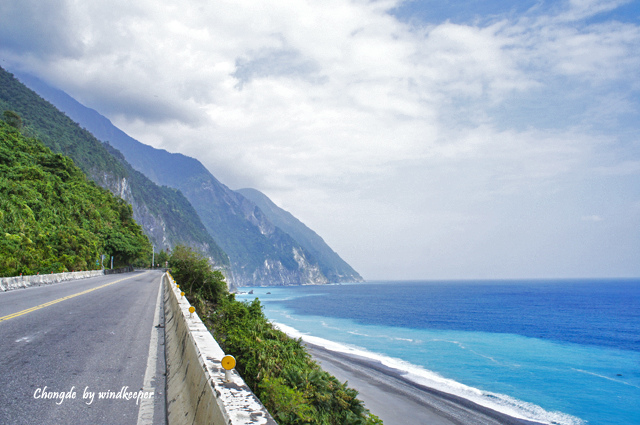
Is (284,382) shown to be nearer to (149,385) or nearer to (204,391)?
(149,385)

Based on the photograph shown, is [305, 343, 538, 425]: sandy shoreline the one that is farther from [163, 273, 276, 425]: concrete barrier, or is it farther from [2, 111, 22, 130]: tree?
[2, 111, 22, 130]: tree

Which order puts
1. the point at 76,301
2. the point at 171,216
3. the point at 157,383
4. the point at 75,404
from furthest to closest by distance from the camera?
the point at 171,216
the point at 76,301
the point at 157,383
the point at 75,404

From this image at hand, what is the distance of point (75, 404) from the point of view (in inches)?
184

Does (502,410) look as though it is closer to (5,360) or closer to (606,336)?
(5,360)

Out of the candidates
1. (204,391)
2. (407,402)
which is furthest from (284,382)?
(407,402)

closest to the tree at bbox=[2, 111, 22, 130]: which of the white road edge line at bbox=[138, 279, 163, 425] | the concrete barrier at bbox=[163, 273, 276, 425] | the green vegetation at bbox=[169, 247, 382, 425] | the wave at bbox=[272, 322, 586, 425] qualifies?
the wave at bbox=[272, 322, 586, 425]

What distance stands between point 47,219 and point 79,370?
42.7 metres

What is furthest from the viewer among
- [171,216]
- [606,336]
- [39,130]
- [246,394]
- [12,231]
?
[171,216]

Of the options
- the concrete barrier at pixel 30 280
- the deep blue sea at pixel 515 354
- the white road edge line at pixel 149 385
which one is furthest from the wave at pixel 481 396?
the concrete barrier at pixel 30 280

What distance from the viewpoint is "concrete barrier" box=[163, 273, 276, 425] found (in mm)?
2996

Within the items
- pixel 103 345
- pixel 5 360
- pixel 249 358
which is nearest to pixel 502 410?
pixel 249 358

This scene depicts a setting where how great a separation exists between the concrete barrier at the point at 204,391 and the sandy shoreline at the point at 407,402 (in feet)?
56.7

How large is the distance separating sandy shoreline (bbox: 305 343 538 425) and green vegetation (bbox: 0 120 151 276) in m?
26.9

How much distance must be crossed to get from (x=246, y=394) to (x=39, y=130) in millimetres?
120623
